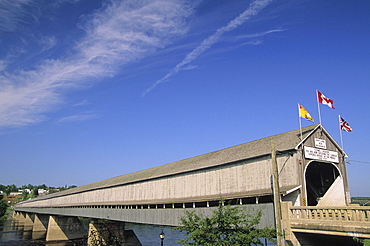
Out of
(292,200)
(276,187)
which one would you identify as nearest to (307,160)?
(292,200)

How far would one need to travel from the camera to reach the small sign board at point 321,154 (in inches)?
722

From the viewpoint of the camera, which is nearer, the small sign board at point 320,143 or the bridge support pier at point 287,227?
the bridge support pier at point 287,227

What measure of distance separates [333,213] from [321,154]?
6.74m

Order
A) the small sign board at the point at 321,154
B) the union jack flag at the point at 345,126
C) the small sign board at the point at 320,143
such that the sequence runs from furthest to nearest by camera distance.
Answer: the union jack flag at the point at 345,126 < the small sign board at the point at 320,143 < the small sign board at the point at 321,154

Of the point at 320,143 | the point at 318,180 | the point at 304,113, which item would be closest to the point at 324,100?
the point at 304,113

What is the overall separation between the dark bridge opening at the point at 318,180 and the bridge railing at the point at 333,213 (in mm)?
8270

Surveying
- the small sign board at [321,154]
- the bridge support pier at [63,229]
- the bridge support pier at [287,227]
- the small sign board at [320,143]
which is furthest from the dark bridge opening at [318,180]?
the bridge support pier at [63,229]

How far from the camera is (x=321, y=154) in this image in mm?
19453

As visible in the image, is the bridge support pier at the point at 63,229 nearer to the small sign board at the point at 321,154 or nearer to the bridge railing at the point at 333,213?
the small sign board at the point at 321,154

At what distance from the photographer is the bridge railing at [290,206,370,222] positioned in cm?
1238

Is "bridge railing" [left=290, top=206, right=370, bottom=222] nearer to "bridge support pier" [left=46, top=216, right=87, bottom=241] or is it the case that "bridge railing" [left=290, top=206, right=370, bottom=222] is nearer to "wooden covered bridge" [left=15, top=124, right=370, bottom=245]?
"wooden covered bridge" [left=15, top=124, right=370, bottom=245]

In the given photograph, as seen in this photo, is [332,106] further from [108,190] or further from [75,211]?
[75,211]

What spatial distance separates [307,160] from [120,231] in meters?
25.4

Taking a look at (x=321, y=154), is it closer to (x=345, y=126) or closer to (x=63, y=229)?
(x=345, y=126)
